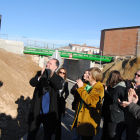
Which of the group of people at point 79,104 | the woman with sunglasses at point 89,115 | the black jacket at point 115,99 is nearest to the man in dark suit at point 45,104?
the group of people at point 79,104

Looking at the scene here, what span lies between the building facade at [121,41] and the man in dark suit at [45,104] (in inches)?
1296

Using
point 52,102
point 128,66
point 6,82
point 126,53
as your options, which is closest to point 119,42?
point 126,53

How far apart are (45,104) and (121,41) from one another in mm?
34761

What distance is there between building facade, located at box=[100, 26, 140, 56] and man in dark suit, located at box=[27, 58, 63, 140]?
32.9m

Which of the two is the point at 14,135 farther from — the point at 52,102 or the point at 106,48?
the point at 106,48

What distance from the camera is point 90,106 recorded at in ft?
8.66

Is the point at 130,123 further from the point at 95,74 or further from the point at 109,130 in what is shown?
the point at 95,74

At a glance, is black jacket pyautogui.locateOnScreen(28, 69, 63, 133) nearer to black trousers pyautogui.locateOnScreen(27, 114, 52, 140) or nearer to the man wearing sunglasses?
black trousers pyautogui.locateOnScreen(27, 114, 52, 140)

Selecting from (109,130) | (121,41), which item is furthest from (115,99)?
(121,41)

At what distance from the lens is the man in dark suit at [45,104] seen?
2.74 metres

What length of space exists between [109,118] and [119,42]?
112 feet

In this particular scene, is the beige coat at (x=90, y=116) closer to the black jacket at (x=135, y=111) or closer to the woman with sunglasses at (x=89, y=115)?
the woman with sunglasses at (x=89, y=115)

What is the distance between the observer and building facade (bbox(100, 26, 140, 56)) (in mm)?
32406

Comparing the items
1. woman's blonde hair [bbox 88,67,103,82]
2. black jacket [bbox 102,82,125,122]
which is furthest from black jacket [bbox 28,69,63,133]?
black jacket [bbox 102,82,125,122]
